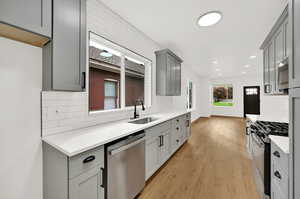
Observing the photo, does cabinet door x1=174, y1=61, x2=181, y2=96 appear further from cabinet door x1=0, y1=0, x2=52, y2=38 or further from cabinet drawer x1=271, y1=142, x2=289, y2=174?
cabinet door x1=0, y1=0, x2=52, y2=38

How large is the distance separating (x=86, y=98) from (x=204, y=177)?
2294 mm

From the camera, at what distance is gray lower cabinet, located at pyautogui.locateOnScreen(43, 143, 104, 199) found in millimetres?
1002

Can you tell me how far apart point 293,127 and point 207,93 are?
860cm

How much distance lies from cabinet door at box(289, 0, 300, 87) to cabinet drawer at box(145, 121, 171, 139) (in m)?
1.59

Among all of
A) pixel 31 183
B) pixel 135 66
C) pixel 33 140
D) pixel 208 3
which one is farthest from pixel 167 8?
pixel 31 183

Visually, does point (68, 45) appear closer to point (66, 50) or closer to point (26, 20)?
point (66, 50)

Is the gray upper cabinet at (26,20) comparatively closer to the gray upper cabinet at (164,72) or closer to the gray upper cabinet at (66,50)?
the gray upper cabinet at (66,50)

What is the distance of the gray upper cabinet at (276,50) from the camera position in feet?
6.00

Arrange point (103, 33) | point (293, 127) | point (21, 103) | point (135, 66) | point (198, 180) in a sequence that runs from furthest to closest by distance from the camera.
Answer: point (135, 66)
point (198, 180)
point (103, 33)
point (21, 103)
point (293, 127)

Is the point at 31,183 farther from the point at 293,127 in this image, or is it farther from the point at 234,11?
the point at 234,11

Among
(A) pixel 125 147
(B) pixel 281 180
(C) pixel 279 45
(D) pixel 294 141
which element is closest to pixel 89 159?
(A) pixel 125 147

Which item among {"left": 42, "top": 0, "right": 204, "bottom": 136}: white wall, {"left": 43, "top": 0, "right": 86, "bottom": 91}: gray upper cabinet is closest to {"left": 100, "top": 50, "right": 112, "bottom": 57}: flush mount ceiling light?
{"left": 42, "top": 0, "right": 204, "bottom": 136}: white wall

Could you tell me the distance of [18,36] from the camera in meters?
1.07

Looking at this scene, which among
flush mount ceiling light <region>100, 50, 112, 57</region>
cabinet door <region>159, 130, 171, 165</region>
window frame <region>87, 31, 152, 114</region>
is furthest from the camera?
cabinet door <region>159, 130, 171, 165</region>
